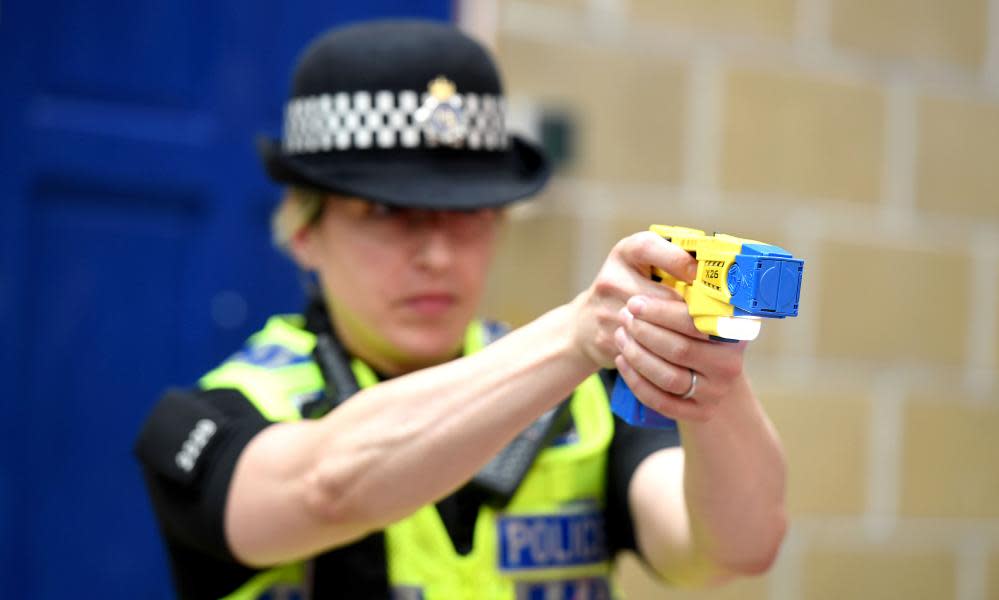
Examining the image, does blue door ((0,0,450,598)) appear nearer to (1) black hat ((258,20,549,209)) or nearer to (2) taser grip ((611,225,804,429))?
(1) black hat ((258,20,549,209))

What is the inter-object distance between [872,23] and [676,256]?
8.37ft

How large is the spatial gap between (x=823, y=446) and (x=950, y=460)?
0.47 meters

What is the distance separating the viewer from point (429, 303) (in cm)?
194

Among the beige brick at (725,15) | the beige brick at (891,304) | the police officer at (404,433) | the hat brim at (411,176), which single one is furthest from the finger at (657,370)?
the beige brick at (891,304)

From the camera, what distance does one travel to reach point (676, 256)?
132 centimetres

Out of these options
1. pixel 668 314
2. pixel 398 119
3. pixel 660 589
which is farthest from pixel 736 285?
pixel 660 589

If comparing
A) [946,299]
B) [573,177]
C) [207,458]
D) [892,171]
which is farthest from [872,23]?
[207,458]

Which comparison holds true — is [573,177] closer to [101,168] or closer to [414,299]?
[101,168]

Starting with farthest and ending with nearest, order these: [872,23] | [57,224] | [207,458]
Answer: [872,23], [57,224], [207,458]

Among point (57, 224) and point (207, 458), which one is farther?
point (57, 224)

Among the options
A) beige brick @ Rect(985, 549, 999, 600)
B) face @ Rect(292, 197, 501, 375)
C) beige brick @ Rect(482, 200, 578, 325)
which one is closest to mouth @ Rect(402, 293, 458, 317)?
face @ Rect(292, 197, 501, 375)

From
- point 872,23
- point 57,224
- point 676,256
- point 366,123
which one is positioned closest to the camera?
point 676,256

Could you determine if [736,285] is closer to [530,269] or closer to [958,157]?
[530,269]

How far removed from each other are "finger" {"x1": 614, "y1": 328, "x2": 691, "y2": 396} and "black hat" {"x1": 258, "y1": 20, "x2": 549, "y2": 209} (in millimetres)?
608
